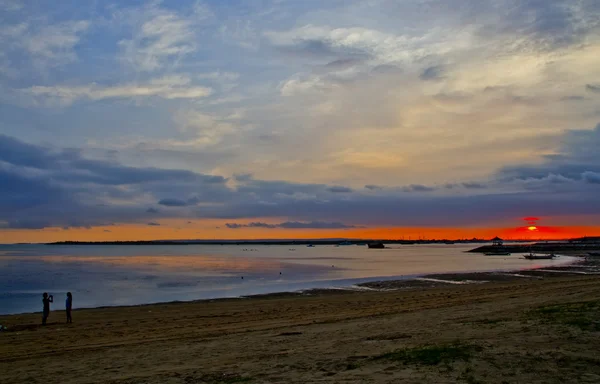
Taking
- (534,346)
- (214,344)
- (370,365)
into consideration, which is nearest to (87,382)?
(214,344)

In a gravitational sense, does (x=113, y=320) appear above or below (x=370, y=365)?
below

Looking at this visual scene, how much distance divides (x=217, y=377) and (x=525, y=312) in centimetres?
1061

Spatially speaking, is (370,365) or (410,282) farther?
(410,282)

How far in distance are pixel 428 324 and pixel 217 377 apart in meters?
7.93

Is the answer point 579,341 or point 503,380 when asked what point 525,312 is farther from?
point 503,380

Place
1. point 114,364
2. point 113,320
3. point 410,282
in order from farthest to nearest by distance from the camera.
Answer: point 410,282, point 113,320, point 114,364

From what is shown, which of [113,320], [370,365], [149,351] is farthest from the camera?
[113,320]

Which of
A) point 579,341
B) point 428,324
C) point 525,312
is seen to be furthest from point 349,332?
point 579,341

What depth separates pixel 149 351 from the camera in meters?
15.1

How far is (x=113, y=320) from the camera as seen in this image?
85.0 feet

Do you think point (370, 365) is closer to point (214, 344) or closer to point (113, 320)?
point (214, 344)

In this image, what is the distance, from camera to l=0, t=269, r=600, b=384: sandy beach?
9.01 meters

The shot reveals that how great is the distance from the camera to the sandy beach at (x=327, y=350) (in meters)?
9.01

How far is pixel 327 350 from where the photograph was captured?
12.2 m
